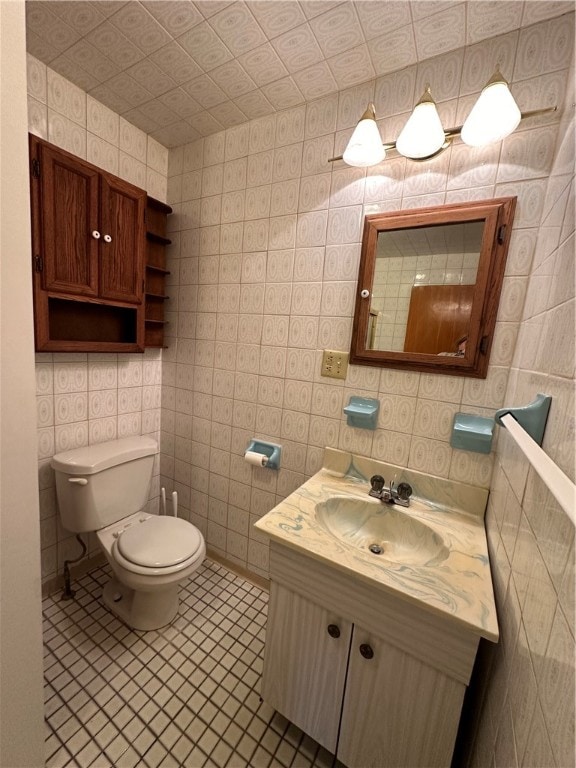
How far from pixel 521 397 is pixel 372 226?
32.1 inches

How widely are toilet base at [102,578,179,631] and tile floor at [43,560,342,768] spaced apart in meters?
0.04

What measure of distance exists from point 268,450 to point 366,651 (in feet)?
2.89

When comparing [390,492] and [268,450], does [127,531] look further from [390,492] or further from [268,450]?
[390,492]

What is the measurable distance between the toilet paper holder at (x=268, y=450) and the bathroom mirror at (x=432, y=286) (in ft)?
1.99

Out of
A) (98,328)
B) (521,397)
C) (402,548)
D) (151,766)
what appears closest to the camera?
(521,397)

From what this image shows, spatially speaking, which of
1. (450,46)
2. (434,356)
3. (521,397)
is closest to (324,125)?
(450,46)

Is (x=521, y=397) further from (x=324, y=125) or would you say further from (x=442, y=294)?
(x=324, y=125)

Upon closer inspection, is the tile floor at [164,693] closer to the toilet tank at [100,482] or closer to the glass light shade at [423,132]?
the toilet tank at [100,482]

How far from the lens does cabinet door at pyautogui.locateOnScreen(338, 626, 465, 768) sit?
75 cm

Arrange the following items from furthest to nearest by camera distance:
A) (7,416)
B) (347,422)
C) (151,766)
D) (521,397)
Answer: (347,422), (151,766), (521,397), (7,416)

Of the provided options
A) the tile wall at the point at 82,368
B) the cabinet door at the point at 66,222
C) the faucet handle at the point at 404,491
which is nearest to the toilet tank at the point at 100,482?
the tile wall at the point at 82,368

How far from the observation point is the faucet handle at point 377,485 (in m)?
1.18

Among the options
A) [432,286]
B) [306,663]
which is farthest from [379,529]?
[432,286]

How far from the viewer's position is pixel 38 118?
125 centimetres
